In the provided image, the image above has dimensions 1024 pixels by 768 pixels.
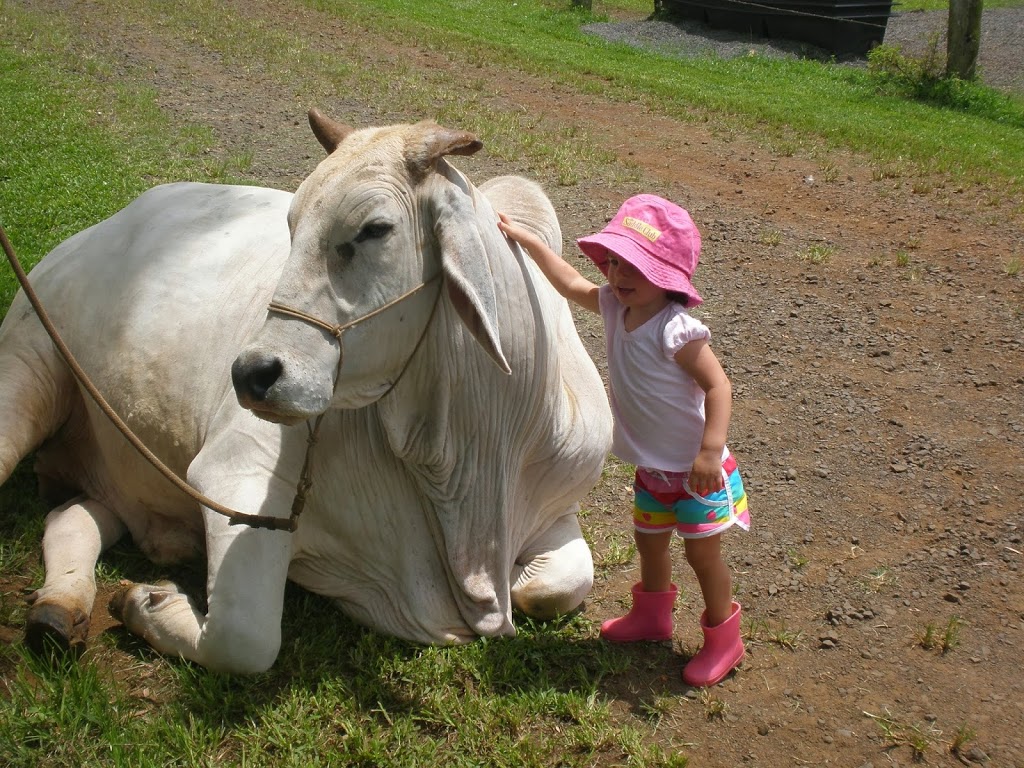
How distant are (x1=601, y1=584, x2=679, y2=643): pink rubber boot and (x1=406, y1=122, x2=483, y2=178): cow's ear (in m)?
1.41

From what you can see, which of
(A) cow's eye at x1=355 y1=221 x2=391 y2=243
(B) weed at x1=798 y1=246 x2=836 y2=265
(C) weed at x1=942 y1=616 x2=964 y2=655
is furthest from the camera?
(B) weed at x1=798 y1=246 x2=836 y2=265

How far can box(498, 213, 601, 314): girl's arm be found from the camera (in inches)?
118

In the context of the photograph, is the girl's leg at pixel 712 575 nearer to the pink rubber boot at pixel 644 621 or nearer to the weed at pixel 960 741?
the pink rubber boot at pixel 644 621

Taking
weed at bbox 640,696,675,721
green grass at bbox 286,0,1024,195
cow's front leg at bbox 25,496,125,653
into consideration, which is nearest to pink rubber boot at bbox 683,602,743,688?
weed at bbox 640,696,675,721

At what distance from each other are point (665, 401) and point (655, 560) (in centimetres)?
53

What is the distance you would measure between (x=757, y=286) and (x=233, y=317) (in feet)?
11.0

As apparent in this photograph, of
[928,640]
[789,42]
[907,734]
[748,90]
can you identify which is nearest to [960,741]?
[907,734]

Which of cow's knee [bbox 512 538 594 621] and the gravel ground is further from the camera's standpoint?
the gravel ground

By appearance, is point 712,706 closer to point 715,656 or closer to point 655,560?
point 715,656

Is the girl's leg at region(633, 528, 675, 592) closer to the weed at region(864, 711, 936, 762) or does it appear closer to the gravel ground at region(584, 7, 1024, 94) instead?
the weed at region(864, 711, 936, 762)

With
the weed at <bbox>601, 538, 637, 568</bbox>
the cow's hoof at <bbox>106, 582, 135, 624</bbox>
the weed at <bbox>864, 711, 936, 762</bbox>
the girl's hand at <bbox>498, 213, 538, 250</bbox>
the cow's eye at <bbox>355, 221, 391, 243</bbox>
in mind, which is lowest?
the weed at <bbox>864, 711, 936, 762</bbox>

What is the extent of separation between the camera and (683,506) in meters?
2.87

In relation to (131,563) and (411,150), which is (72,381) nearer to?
(131,563)

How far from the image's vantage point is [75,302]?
12.0 feet
